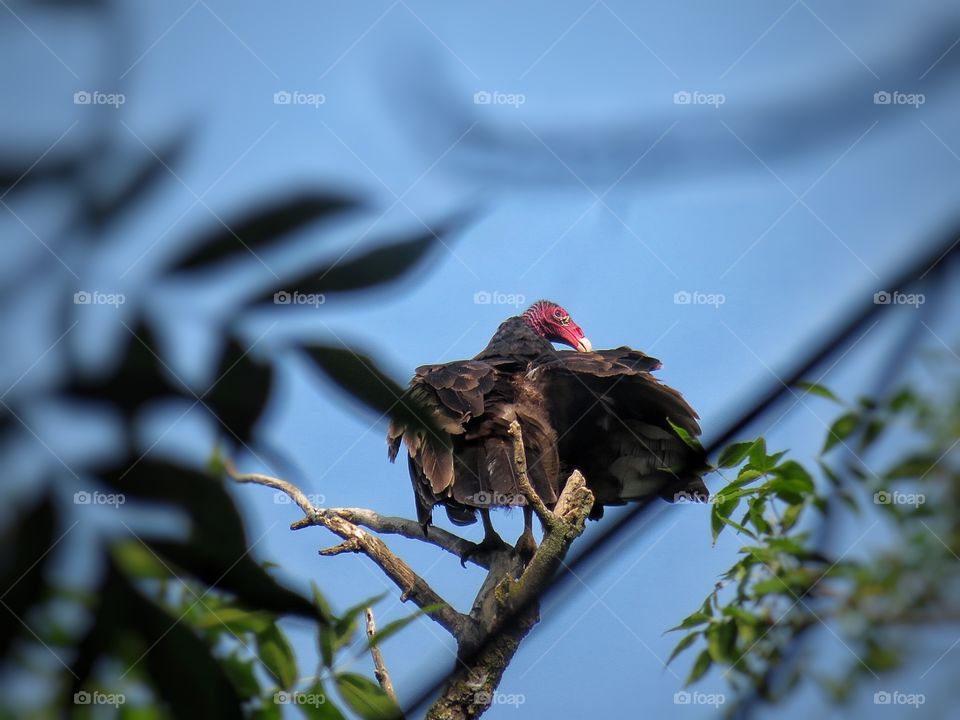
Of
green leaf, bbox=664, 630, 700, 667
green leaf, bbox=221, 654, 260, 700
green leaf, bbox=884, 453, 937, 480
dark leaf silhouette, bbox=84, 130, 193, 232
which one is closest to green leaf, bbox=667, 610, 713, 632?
green leaf, bbox=664, 630, 700, 667

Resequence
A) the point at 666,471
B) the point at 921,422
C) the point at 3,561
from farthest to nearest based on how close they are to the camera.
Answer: the point at 666,471 < the point at 921,422 < the point at 3,561

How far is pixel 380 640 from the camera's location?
1645 millimetres

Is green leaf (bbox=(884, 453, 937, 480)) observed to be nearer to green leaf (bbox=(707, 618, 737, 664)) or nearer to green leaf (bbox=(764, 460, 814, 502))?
green leaf (bbox=(764, 460, 814, 502))

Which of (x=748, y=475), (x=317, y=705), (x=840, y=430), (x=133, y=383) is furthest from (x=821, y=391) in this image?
(x=133, y=383)

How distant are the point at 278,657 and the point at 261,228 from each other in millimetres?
699

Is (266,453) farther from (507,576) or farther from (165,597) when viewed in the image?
(507,576)

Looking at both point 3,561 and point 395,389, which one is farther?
point 395,389

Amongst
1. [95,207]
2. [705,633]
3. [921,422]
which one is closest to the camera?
[95,207]

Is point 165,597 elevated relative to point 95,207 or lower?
lower

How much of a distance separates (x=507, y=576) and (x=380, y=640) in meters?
0.39

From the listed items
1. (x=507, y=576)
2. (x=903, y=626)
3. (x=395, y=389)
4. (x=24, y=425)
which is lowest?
(x=903, y=626)

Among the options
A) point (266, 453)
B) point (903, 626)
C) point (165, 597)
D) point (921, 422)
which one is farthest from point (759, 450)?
point (165, 597)

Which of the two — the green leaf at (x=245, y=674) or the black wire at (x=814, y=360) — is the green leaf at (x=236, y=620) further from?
the black wire at (x=814, y=360)

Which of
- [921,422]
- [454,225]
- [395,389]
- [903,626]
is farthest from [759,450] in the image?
[395,389]
